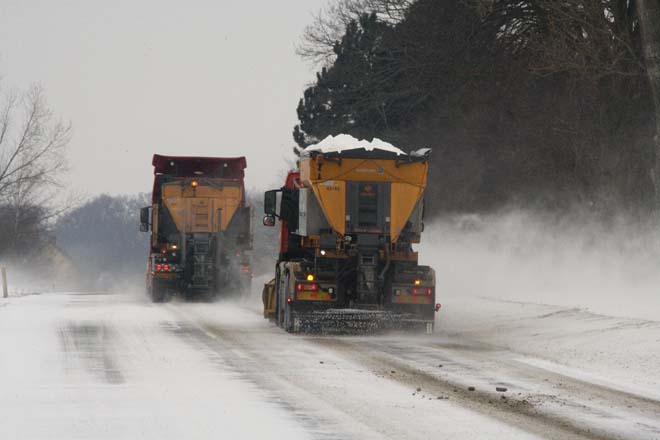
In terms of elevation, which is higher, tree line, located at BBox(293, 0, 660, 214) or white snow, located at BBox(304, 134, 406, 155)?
tree line, located at BBox(293, 0, 660, 214)

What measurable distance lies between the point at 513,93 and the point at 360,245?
2152cm

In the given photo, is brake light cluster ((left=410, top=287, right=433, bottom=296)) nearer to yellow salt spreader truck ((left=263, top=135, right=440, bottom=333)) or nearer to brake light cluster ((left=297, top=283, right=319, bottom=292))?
yellow salt spreader truck ((left=263, top=135, right=440, bottom=333))

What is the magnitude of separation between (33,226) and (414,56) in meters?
37.8

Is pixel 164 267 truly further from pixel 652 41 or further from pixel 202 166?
pixel 652 41

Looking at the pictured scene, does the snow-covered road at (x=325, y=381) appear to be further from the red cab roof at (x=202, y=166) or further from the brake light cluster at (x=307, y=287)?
the red cab roof at (x=202, y=166)

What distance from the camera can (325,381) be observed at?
14.3m

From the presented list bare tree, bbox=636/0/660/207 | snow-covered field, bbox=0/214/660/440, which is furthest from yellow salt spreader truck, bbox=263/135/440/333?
bare tree, bbox=636/0/660/207

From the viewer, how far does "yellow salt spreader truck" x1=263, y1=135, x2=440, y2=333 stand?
2242 centimetres

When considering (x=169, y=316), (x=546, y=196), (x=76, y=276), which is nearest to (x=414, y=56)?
(x=546, y=196)

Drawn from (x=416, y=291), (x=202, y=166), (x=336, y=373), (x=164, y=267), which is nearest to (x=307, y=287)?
(x=416, y=291)

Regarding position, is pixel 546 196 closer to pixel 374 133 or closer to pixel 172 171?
A: pixel 172 171

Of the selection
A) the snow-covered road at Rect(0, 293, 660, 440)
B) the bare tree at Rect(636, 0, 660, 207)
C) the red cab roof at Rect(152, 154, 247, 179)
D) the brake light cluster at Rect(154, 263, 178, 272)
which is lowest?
the snow-covered road at Rect(0, 293, 660, 440)

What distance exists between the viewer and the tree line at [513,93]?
33.3 m

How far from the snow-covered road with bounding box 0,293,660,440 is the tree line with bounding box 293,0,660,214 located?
438 inches
